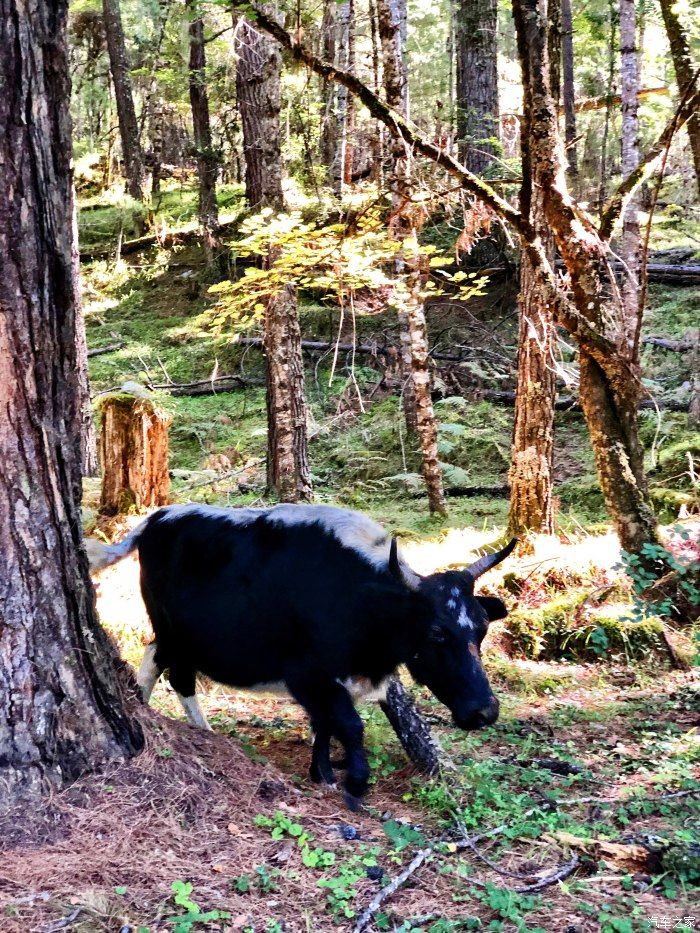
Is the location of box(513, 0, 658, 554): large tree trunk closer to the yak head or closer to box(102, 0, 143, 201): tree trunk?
the yak head

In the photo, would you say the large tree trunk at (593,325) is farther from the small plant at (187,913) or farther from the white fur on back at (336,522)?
the small plant at (187,913)

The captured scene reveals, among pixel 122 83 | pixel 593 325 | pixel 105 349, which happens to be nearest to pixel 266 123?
pixel 593 325

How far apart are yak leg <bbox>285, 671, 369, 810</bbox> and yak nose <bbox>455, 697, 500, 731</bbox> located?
632 mm

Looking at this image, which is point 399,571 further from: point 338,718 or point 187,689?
point 187,689

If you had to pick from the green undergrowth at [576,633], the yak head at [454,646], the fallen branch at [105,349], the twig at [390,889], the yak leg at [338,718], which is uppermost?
the fallen branch at [105,349]

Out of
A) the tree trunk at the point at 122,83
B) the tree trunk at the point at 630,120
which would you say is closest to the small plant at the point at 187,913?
the tree trunk at the point at 630,120

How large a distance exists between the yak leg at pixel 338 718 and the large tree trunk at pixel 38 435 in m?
1.36

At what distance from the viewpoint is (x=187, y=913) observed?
326cm

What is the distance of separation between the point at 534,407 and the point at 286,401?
2.84 metres

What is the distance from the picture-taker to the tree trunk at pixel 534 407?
26.3ft

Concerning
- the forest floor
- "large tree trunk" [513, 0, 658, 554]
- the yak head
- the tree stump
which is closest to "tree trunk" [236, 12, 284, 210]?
the forest floor

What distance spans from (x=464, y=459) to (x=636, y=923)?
9.65 m

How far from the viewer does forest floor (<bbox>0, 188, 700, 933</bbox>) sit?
3.46 m

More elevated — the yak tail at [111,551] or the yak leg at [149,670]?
the yak tail at [111,551]
